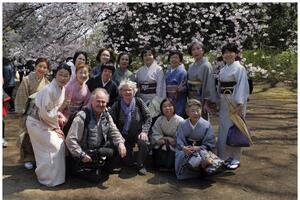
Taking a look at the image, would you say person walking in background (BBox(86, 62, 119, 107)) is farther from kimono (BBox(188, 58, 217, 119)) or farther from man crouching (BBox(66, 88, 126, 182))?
kimono (BBox(188, 58, 217, 119))

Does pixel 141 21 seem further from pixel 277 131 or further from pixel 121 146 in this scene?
pixel 121 146

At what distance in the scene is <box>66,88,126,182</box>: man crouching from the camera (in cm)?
378

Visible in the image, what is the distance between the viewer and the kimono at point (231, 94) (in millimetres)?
4250

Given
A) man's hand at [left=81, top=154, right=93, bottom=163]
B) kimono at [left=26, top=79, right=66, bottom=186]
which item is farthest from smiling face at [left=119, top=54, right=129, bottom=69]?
man's hand at [left=81, top=154, right=93, bottom=163]

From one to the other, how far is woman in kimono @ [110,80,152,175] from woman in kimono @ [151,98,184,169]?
0.13 metres

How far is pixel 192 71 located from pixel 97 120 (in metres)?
1.41

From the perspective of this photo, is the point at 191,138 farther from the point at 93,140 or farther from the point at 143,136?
the point at 93,140

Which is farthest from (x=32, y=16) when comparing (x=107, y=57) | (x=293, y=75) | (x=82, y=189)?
(x=293, y=75)

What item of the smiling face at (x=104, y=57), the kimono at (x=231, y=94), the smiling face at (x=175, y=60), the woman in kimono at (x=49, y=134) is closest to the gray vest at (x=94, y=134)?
the woman in kimono at (x=49, y=134)

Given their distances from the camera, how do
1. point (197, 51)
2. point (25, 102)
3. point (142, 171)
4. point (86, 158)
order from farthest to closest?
point (197, 51), point (25, 102), point (142, 171), point (86, 158)

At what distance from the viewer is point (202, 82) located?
4609 millimetres

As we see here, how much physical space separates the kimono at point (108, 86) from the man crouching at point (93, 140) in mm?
480

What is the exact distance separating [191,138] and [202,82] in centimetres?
82

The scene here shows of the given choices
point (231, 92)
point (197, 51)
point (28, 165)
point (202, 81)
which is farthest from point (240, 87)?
point (28, 165)
